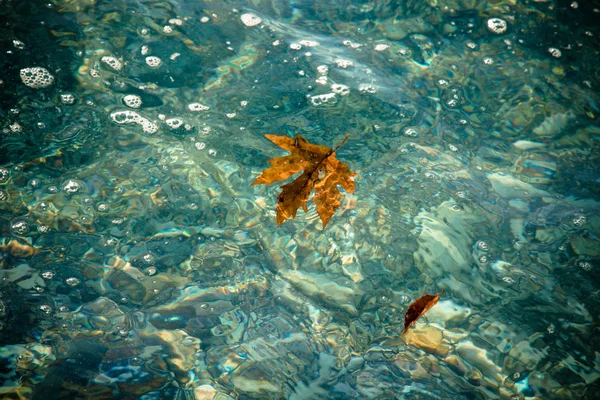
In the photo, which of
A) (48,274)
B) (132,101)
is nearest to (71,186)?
(48,274)

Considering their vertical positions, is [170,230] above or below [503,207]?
below

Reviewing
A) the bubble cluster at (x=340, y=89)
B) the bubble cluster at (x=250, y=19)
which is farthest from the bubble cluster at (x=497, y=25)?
the bubble cluster at (x=250, y=19)

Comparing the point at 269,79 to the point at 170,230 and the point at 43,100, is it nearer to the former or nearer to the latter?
the point at 170,230

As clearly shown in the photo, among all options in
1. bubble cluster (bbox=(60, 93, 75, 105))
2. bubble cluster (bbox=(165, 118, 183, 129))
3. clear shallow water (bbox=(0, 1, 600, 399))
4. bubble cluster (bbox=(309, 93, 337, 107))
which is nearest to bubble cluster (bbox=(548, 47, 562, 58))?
clear shallow water (bbox=(0, 1, 600, 399))

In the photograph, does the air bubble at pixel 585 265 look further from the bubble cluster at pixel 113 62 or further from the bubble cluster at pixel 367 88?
the bubble cluster at pixel 113 62

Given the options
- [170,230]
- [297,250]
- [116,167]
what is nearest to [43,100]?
[116,167]

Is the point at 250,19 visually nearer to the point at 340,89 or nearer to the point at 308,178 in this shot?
the point at 340,89
